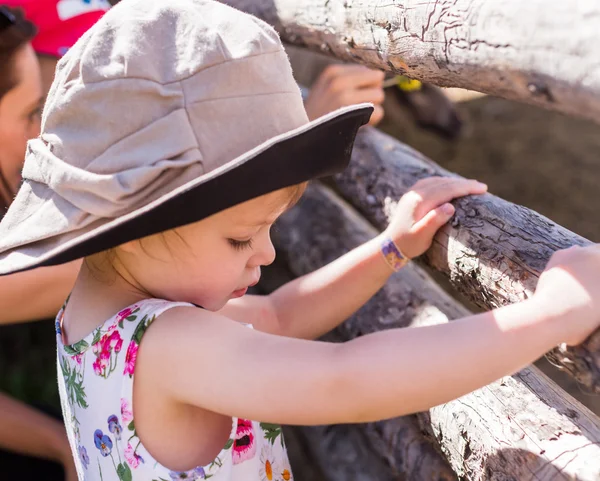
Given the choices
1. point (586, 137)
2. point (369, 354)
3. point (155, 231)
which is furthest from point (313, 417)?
point (586, 137)

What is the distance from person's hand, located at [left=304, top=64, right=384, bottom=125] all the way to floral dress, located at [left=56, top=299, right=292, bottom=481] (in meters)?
1.13

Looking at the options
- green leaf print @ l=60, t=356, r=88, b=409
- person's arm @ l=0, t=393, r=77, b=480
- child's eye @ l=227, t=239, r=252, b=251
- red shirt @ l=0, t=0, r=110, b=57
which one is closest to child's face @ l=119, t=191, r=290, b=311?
child's eye @ l=227, t=239, r=252, b=251

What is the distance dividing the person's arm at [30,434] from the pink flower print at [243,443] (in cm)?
80

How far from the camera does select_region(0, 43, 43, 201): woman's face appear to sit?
2.21m

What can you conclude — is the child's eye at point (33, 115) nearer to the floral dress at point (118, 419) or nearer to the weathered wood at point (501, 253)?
the floral dress at point (118, 419)

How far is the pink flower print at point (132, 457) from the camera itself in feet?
4.42

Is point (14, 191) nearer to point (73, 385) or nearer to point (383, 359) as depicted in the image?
point (73, 385)

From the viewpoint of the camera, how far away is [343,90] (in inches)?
91.4

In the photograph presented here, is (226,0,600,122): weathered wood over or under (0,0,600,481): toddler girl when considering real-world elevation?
over

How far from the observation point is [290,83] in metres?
1.26

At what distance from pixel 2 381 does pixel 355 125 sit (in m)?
2.50

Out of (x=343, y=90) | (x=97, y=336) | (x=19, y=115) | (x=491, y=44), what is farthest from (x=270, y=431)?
(x=19, y=115)

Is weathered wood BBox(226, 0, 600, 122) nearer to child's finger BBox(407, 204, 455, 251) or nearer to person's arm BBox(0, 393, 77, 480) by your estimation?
child's finger BBox(407, 204, 455, 251)

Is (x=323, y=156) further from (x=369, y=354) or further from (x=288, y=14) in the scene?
(x=288, y=14)
